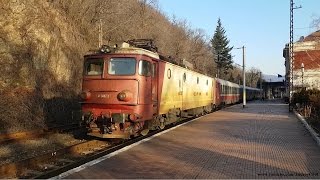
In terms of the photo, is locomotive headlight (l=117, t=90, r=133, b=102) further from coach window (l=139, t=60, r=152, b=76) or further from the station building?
the station building

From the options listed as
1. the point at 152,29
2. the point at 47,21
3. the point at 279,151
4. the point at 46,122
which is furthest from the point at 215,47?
the point at 279,151

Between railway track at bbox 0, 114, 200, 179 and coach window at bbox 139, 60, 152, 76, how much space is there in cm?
273

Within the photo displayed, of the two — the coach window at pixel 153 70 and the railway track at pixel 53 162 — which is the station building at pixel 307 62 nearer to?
the coach window at pixel 153 70

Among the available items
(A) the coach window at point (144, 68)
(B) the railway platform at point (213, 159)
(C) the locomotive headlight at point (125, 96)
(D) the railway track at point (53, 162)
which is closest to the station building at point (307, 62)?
(B) the railway platform at point (213, 159)

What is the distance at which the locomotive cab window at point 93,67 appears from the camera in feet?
53.6

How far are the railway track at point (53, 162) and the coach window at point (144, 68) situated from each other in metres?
2.73

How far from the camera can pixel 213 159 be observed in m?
11.6

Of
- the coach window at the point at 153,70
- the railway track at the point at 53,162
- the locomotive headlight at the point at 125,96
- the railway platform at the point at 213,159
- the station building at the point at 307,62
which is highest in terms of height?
the station building at the point at 307,62

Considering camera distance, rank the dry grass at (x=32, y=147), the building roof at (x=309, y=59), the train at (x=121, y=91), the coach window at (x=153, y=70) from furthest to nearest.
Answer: the building roof at (x=309, y=59) → the coach window at (x=153, y=70) → the train at (x=121, y=91) → the dry grass at (x=32, y=147)

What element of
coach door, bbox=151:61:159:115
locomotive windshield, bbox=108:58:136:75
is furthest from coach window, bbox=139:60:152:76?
coach door, bbox=151:61:159:115

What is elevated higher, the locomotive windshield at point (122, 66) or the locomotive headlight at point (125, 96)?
the locomotive windshield at point (122, 66)

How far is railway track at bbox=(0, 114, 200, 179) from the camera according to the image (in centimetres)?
1052

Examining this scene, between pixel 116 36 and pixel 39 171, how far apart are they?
34041mm

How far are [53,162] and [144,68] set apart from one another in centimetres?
530
